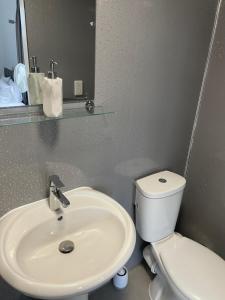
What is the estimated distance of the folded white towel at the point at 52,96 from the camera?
31.9 inches

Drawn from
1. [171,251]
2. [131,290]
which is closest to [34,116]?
[171,251]

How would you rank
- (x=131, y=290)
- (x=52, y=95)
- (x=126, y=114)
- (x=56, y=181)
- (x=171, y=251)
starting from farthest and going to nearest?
1. (x=131, y=290)
2. (x=171, y=251)
3. (x=126, y=114)
4. (x=56, y=181)
5. (x=52, y=95)

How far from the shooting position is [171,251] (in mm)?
1379

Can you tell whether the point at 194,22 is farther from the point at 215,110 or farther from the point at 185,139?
the point at 185,139

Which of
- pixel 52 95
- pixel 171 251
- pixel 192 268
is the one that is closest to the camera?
pixel 52 95

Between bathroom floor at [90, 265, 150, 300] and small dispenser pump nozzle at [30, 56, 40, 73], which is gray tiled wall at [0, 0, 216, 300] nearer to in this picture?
small dispenser pump nozzle at [30, 56, 40, 73]

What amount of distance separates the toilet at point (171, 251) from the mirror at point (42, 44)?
729 millimetres

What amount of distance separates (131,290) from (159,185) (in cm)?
84

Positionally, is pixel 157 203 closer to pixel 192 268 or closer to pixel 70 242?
pixel 192 268

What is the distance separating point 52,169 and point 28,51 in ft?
1.60

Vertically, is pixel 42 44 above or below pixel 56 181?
above

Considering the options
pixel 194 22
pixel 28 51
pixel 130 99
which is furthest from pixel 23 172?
pixel 194 22

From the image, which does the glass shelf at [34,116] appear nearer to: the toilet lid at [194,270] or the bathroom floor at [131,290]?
the toilet lid at [194,270]

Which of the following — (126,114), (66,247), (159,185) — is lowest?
(66,247)
